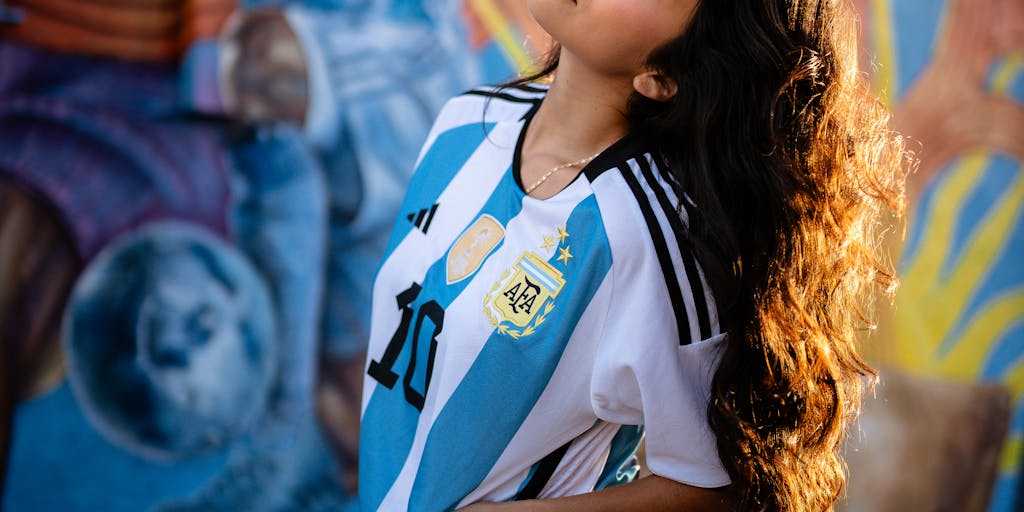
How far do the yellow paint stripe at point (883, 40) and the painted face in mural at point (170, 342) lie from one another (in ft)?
8.76

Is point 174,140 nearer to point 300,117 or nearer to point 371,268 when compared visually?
point 300,117

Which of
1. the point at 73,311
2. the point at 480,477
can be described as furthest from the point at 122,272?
the point at 480,477

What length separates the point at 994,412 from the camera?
378 cm

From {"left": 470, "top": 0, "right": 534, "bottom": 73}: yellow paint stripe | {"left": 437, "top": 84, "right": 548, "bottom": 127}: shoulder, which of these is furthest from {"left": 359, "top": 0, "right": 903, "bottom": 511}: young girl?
{"left": 470, "top": 0, "right": 534, "bottom": 73}: yellow paint stripe

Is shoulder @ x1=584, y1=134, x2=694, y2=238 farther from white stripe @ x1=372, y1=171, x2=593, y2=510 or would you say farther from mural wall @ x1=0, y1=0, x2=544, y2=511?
mural wall @ x1=0, y1=0, x2=544, y2=511

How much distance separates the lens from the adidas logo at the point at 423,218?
5.35 feet

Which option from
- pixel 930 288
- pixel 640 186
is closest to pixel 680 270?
pixel 640 186

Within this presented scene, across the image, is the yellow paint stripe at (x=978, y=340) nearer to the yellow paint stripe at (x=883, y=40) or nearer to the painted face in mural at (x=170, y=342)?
the yellow paint stripe at (x=883, y=40)

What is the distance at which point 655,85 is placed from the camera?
141cm

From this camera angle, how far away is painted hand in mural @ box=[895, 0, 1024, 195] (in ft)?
12.5

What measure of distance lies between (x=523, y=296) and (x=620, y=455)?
357 mm

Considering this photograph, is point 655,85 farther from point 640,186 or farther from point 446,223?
point 446,223

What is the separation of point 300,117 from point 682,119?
2390mm

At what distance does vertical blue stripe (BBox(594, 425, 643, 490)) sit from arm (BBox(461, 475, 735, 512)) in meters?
0.10
